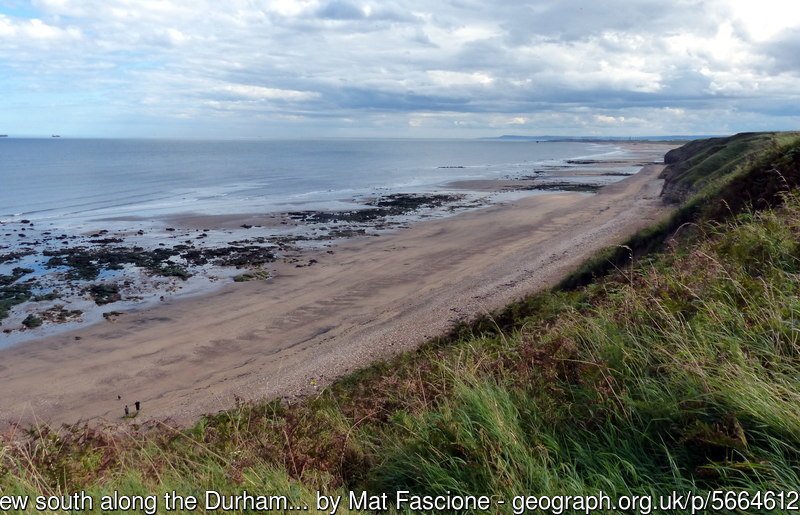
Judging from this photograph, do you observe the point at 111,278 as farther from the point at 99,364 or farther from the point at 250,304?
the point at 99,364

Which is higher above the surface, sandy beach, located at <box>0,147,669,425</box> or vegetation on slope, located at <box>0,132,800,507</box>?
vegetation on slope, located at <box>0,132,800,507</box>

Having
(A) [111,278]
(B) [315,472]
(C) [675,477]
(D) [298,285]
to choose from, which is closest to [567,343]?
(C) [675,477]

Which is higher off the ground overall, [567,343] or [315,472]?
[567,343]

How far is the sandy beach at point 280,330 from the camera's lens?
13320 mm

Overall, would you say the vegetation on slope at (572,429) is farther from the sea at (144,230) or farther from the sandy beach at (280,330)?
the sea at (144,230)

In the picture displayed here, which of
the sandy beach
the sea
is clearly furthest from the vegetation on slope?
the sea

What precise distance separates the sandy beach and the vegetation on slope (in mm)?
7234

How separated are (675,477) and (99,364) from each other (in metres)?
15.7

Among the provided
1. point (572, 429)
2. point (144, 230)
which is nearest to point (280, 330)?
point (572, 429)

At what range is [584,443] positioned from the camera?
149 inches

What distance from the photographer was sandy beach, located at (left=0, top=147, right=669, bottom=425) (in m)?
13.3

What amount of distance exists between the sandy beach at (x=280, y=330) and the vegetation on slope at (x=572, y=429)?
7234 mm

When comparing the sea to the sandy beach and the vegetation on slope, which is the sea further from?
the vegetation on slope

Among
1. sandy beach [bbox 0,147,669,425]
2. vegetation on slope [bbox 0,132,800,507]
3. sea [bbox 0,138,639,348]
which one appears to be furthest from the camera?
sea [bbox 0,138,639,348]
